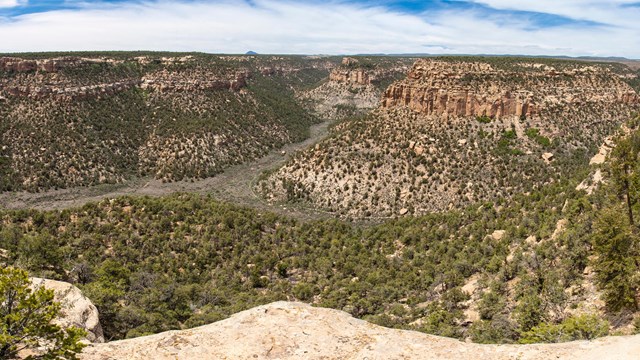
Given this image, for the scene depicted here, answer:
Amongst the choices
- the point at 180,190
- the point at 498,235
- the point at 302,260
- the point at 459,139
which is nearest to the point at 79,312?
the point at 302,260

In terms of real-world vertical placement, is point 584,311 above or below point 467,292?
above

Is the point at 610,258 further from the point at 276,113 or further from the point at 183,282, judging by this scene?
the point at 276,113

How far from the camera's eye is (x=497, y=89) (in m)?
74.3

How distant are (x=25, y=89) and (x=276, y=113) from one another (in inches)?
2797

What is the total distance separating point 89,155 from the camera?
88625 mm

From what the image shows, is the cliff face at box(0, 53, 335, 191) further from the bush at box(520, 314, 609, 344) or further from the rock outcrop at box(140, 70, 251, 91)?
the bush at box(520, 314, 609, 344)

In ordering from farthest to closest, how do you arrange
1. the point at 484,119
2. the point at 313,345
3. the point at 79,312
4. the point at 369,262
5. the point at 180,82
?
the point at 180,82
the point at 484,119
the point at 369,262
the point at 79,312
the point at 313,345

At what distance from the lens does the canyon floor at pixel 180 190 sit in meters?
71.2

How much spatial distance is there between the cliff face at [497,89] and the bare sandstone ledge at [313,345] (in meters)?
66.5

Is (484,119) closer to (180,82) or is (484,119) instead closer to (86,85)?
(180,82)

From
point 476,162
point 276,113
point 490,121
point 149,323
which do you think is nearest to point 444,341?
point 149,323

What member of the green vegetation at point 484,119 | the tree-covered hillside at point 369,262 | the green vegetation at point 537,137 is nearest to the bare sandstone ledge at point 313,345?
the tree-covered hillside at point 369,262

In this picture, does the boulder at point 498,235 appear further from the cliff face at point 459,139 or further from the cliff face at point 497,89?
the cliff face at point 497,89

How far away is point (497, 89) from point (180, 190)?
6478cm
